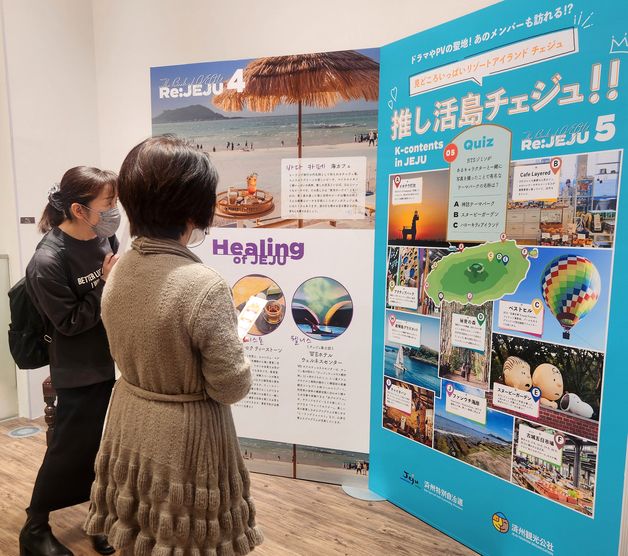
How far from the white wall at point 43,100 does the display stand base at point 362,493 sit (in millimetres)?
2306

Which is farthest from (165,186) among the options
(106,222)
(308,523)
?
(308,523)

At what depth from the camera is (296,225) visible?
2416 mm

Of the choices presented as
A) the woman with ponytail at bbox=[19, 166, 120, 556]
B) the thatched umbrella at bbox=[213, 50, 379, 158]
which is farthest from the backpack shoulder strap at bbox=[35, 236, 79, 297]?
the thatched umbrella at bbox=[213, 50, 379, 158]

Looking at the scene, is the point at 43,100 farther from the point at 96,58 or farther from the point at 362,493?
the point at 362,493

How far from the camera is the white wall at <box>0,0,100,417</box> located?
3020 mm

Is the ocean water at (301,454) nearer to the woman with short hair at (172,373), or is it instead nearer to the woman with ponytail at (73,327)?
the woman with ponytail at (73,327)

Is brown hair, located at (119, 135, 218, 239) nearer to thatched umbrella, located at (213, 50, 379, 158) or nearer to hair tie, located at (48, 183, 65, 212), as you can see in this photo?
hair tie, located at (48, 183, 65, 212)

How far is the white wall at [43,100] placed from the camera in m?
3.02

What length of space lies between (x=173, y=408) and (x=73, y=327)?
32.9 inches

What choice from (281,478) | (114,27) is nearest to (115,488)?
(281,478)

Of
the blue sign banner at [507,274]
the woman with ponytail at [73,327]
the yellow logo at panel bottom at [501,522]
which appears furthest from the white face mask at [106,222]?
the yellow logo at panel bottom at [501,522]

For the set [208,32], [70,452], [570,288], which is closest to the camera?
[570,288]

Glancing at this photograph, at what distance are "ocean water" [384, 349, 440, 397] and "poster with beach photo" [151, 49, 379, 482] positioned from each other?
0.52 ft

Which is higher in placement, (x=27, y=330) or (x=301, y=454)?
(x=27, y=330)
